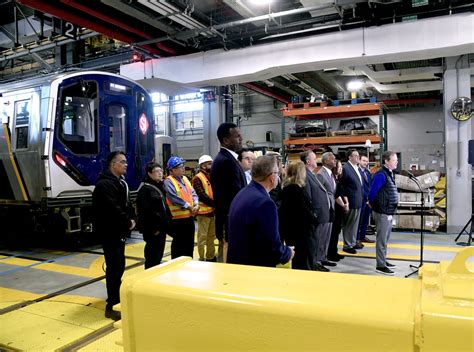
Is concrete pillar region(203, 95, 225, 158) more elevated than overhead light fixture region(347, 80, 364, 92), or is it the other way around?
overhead light fixture region(347, 80, 364, 92)

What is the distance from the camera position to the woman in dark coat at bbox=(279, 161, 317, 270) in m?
4.25

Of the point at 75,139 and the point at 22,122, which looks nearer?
the point at 75,139

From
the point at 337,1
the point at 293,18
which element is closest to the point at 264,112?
the point at 293,18

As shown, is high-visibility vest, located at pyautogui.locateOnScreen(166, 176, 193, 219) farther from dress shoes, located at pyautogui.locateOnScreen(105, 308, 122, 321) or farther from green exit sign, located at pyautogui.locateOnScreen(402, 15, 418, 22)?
green exit sign, located at pyautogui.locateOnScreen(402, 15, 418, 22)

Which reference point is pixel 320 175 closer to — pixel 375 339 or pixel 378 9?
pixel 378 9

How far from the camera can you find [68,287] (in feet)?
17.2

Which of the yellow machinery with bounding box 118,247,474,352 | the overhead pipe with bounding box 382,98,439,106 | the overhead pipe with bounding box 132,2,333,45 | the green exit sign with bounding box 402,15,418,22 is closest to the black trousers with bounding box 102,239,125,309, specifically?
the yellow machinery with bounding box 118,247,474,352

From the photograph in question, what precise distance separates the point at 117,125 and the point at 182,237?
4.00 metres

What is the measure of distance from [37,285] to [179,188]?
2448 mm

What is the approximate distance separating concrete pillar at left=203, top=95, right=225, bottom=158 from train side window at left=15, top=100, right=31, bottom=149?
5490 mm

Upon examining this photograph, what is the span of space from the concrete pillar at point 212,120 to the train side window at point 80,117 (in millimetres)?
4640

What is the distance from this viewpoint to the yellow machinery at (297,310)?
0.90m

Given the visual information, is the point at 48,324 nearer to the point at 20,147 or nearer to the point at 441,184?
the point at 20,147

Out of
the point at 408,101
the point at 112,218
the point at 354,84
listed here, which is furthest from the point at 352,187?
the point at 408,101
